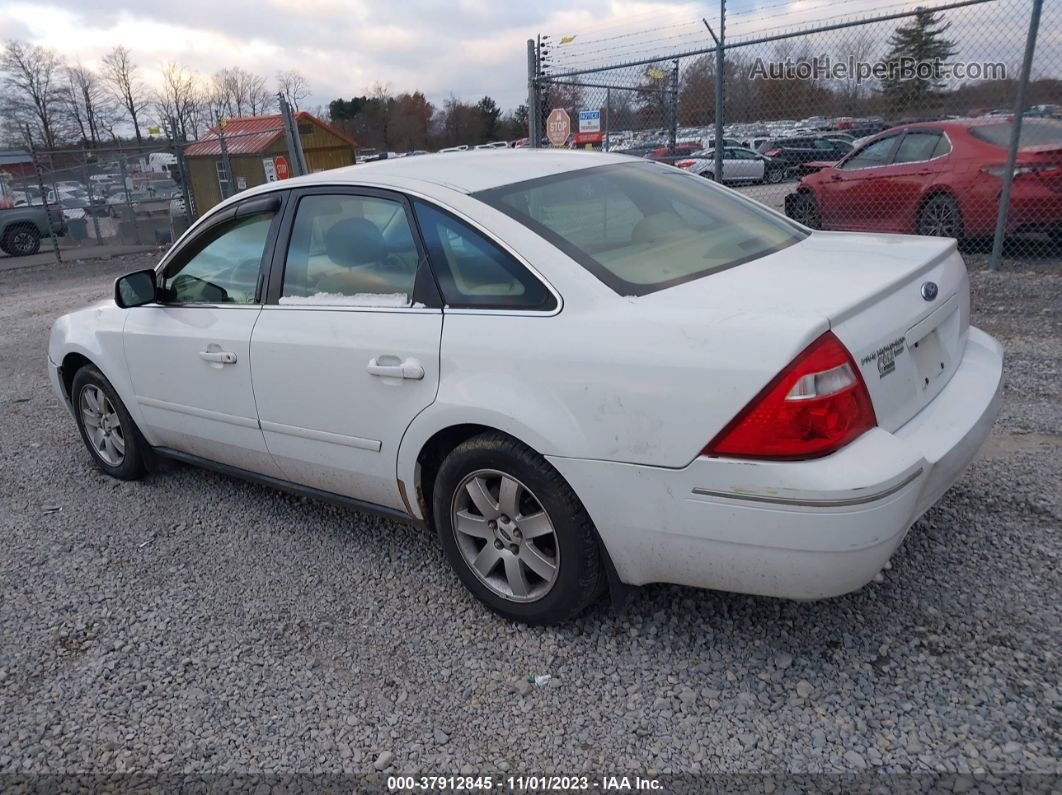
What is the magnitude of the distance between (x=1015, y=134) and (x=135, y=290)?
732cm

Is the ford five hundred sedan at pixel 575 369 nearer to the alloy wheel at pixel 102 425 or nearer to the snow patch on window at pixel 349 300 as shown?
the snow patch on window at pixel 349 300

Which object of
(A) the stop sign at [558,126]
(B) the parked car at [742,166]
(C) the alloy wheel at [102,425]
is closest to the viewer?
(C) the alloy wheel at [102,425]

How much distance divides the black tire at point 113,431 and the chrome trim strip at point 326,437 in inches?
51.7

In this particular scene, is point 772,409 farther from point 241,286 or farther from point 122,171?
point 122,171

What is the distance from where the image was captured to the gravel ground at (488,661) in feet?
7.67

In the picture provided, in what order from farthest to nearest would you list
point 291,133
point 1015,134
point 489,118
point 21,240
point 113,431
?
point 489,118, point 21,240, point 291,133, point 1015,134, point 113,431

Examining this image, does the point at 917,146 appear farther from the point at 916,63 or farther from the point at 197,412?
the point at 197,412

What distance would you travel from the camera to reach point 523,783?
225 centimetres

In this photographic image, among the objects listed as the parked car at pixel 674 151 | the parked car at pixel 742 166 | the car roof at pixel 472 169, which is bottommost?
the parked car at pixel 742 166

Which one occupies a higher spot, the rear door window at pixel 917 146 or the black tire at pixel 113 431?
the rear door window at pixel 917 146

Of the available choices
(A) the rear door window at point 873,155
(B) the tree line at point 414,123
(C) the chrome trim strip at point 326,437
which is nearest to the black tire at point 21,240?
(A) the rear door window at point 873,155

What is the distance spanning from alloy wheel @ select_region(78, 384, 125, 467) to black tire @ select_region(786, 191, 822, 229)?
796 cm

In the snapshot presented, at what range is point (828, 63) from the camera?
8484 millimetres

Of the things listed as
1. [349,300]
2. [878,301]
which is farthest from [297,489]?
[878,301]
